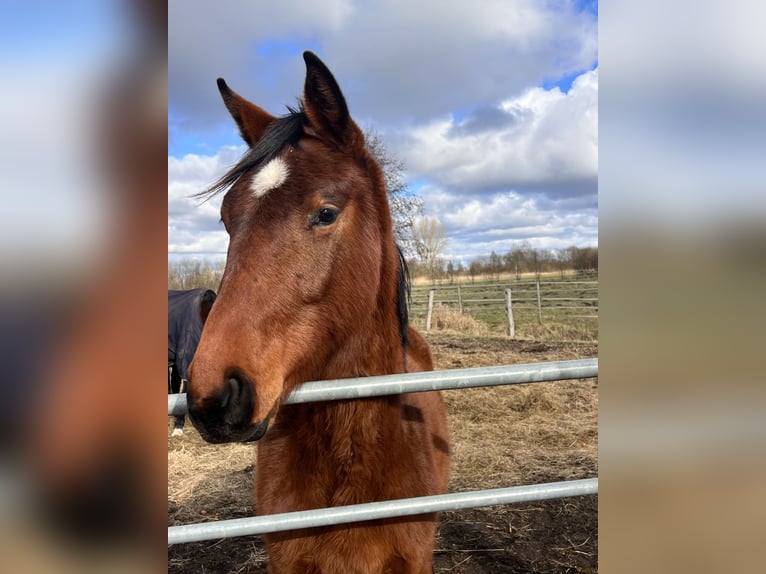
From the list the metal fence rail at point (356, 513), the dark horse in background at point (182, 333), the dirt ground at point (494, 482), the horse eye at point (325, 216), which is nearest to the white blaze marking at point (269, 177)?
the horse eye at point (325, 216)

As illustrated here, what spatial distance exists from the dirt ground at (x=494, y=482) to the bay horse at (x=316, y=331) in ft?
6.03

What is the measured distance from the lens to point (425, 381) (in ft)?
4.23

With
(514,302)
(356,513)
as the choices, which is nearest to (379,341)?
(356,513)

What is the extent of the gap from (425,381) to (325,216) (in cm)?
66

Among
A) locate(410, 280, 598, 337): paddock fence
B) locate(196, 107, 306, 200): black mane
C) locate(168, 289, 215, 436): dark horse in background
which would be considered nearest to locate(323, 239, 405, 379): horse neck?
locate(196, 107, 306, 200): black mane

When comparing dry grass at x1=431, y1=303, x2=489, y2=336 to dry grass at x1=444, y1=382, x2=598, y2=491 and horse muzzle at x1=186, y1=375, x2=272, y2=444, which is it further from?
horse muzzle at x1=186, y1=375, x2=272, y2=444

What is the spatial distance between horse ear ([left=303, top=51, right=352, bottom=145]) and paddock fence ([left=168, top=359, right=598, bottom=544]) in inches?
37.6

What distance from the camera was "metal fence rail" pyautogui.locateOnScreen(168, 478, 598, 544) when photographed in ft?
4.05
